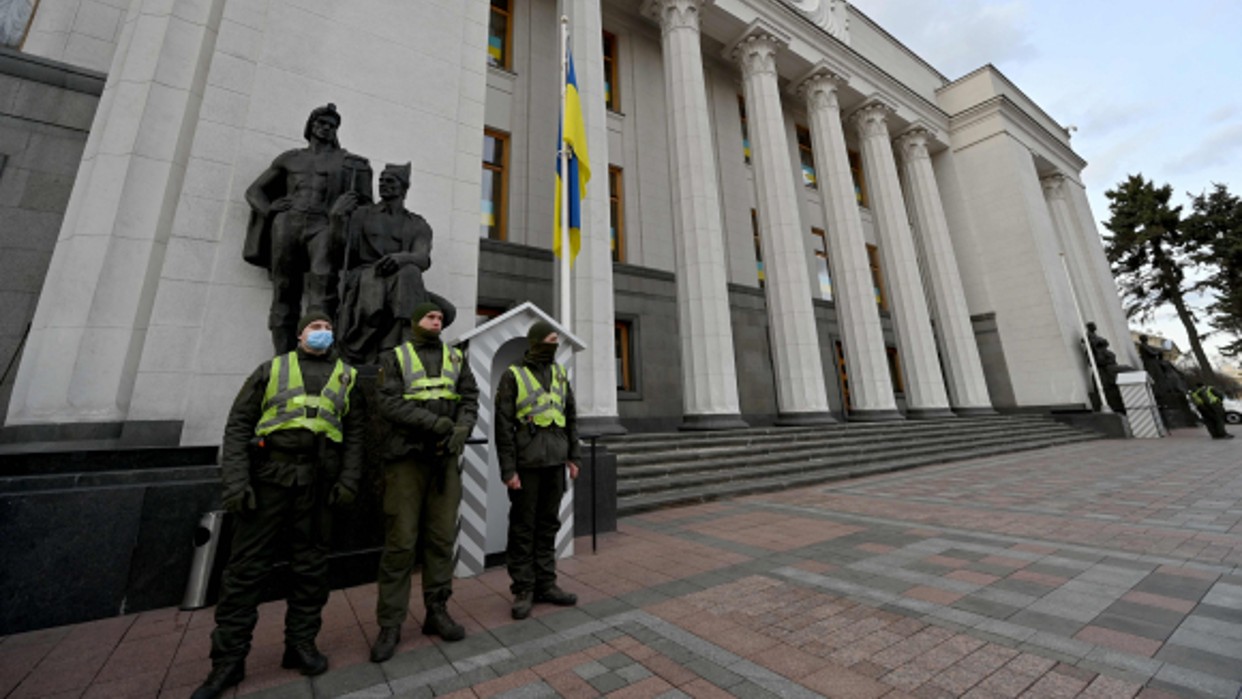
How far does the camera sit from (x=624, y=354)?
1430 centimetres

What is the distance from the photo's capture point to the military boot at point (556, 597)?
11.8 ft

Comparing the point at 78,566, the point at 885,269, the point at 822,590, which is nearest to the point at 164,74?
the point at 78,566

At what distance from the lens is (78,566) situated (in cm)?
345

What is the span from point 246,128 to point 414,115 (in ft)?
6.92

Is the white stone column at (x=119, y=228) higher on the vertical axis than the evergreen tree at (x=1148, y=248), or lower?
lower

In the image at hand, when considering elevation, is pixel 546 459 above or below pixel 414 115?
below

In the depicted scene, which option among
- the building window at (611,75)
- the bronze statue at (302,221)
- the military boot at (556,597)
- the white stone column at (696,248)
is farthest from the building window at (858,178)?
the military boot at (556,597)

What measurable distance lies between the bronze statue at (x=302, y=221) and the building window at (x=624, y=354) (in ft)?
30.0

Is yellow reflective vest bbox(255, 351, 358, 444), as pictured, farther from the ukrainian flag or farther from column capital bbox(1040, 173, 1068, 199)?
column capital bbox(1040, 173, 1068, 199)

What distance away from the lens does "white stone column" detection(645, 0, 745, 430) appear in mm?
11484

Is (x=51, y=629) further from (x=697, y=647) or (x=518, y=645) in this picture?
(x=697, y=647)

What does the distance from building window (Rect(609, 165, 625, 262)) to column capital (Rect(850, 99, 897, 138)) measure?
11.6 m

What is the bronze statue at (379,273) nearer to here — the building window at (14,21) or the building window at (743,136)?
the building window at (14,21)

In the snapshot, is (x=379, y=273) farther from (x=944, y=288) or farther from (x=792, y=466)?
(x=944, y=288)
